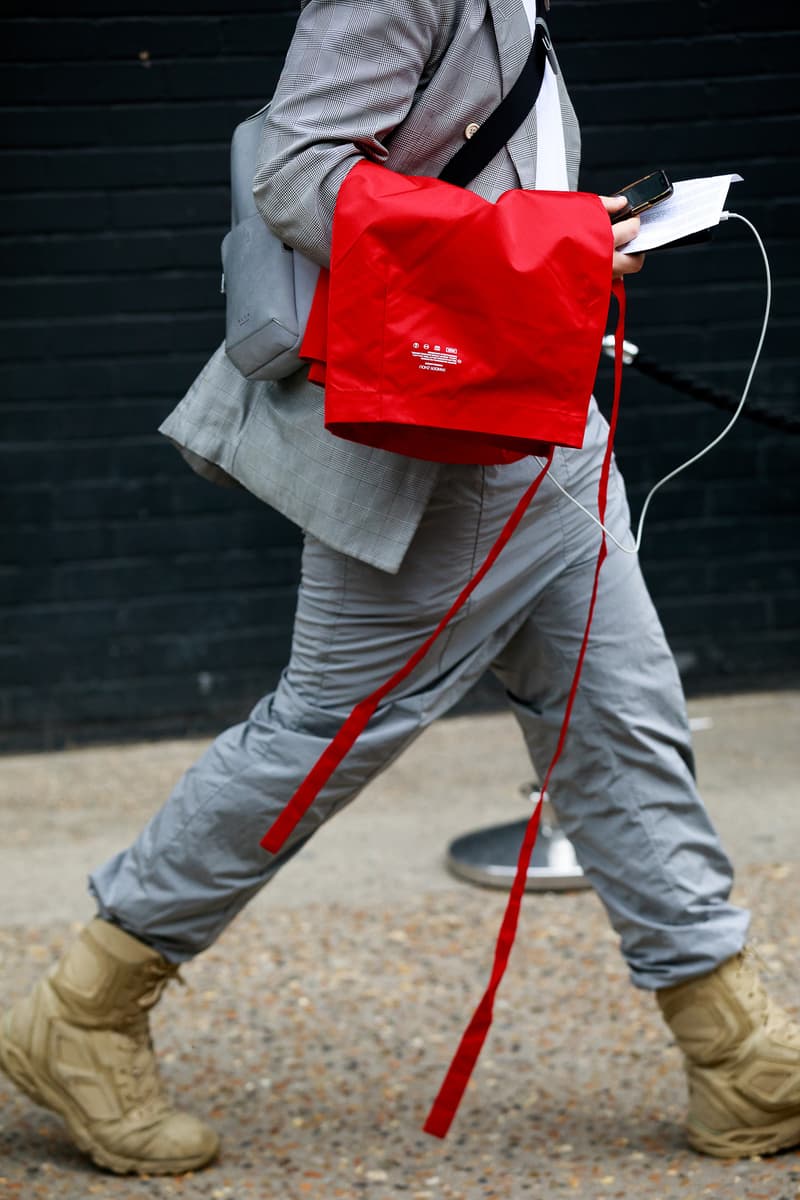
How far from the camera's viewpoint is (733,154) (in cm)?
535

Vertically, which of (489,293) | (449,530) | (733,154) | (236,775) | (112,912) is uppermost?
(733,154)

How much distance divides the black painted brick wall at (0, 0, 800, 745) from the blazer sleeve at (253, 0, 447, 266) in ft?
9.74

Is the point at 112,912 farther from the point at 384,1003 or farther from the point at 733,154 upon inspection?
the point at 733,154

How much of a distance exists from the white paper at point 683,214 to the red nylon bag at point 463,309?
150mm

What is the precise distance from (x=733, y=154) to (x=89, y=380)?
2.19 m

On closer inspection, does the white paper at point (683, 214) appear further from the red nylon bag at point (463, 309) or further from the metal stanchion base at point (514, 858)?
the metal stanchion base at point (514, 858)

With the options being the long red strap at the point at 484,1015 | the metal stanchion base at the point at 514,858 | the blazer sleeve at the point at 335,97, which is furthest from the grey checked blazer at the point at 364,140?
the metal stanchion base at the point at 514,858

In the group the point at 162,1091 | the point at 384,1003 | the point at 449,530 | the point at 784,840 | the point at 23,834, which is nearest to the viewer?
the point at 449,530

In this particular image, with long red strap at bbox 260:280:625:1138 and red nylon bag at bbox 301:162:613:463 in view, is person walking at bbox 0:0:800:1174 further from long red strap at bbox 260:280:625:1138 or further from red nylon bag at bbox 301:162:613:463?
red nylon bag at bbox 301:162:613:463

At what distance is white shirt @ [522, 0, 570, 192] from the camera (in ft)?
7.67

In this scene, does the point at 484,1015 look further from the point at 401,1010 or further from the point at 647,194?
the point at 647,194

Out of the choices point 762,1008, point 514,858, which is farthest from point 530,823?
point 514,858

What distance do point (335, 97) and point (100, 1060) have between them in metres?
1.58

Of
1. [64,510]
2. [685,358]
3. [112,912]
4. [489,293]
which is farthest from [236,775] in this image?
[685,358]
